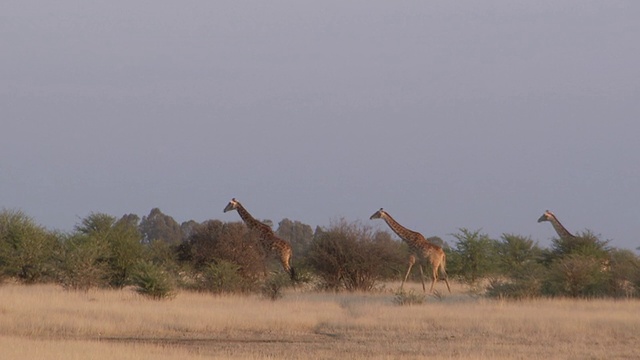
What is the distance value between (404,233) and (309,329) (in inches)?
417

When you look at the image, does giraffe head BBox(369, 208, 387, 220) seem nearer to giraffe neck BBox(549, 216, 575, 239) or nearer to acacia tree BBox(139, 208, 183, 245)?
giraffe neck BBox(549, 216, 575, 239)

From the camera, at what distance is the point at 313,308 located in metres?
22.4

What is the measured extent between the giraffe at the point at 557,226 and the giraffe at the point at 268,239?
836 centimetres

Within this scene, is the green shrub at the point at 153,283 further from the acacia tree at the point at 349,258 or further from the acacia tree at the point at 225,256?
the acacia tree at the point at 349,258

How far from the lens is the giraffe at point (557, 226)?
31731 mm

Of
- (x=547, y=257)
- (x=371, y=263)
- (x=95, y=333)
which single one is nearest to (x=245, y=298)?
(x=371, y=263)

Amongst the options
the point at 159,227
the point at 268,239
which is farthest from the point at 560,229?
the point at 159,227

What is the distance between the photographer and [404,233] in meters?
29.7

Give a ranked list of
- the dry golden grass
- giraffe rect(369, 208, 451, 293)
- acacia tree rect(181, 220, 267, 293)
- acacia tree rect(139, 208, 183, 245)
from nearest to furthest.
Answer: the dry golden grass, acacia tree rect(181, 220, 267, 293), giraffe rect(369, 208, 451, 293), acacia tree rect(139, 208, 183, 245)

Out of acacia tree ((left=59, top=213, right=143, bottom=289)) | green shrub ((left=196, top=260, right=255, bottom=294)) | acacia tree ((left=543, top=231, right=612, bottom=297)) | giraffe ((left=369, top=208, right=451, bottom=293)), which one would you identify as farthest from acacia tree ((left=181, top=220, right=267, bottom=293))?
acacia tree ((left=543, top=231, right=612, bottom=297))

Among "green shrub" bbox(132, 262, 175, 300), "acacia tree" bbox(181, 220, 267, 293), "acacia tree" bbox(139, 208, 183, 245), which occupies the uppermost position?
"acacia tree" bbox(139, 208, 183, 245)

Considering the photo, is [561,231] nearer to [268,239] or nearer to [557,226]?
[557,226]

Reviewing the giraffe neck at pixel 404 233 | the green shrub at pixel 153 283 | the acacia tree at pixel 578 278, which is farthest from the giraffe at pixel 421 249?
the green shrub at pixel 153 283

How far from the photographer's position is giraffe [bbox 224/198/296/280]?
97.3ft
